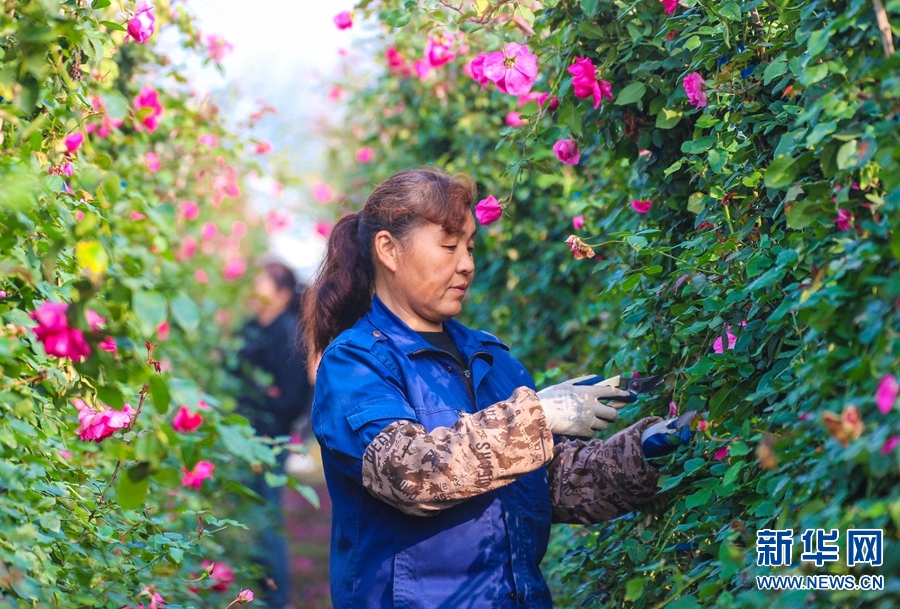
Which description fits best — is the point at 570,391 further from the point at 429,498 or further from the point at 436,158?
the point at 436,158

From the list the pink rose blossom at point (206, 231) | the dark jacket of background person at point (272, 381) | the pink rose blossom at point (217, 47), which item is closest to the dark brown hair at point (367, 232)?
the pink rose blossom at point (217, 47)

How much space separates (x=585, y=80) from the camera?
2.19 metres

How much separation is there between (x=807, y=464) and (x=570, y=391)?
0.81 m

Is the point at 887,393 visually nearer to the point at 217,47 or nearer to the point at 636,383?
the point at 636,383

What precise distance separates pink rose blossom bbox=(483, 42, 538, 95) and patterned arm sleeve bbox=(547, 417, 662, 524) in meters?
0.90

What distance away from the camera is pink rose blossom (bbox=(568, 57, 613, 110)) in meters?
2.19

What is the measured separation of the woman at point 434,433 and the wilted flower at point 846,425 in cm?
81

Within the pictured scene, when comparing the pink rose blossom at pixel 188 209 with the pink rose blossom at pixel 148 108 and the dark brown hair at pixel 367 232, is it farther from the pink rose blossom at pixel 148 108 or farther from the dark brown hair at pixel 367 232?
the dark brown hair at pixel 367 232

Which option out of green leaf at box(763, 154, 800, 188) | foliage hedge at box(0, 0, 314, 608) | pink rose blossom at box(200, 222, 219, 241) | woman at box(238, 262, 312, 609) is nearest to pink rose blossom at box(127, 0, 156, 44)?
foliage hedge at box(0, 0, 314, 608)

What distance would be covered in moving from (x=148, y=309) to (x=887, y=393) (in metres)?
0.94

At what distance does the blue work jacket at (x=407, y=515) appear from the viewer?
1973 mm

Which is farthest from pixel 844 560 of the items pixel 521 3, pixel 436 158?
pixel 436 158

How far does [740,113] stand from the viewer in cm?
189

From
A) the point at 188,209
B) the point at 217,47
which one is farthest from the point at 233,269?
the point at 217,47
